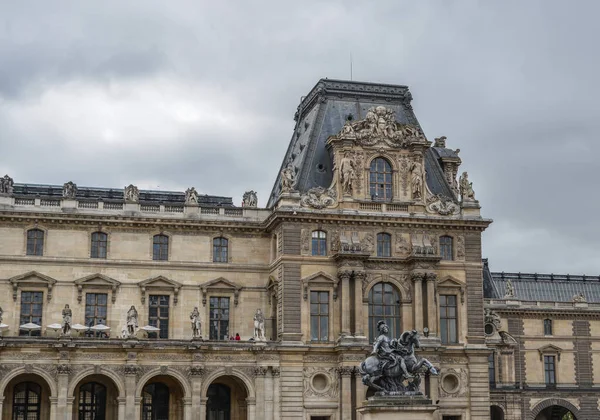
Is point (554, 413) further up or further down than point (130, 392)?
further up

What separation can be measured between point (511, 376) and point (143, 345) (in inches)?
1481

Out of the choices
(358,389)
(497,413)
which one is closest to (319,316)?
(358,389)

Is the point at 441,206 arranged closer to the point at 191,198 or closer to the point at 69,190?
the point at 191,198

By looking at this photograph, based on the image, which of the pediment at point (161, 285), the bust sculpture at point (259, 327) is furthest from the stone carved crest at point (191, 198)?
the bust sculpture at point (259, 327)

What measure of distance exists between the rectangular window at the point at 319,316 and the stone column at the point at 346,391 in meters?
2.58

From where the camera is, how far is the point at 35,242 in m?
66.8

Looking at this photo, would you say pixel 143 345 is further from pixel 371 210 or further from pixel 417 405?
pixel 417 405

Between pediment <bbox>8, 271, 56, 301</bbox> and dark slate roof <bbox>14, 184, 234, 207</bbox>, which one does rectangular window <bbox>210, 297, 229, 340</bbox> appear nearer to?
dark slate roof <bbox>14, 184, 234, 207</bbox>

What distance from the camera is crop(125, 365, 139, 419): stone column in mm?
62003

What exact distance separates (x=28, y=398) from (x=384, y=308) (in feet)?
77.2

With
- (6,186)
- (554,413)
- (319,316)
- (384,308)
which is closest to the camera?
(6,186)

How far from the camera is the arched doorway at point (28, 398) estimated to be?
211 feet

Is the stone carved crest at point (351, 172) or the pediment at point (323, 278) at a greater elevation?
the stone carved crest at point (351, 172)

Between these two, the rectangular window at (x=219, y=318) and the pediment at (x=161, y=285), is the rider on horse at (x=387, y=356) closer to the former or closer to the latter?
the rectangular window at (x=219, y=318)
